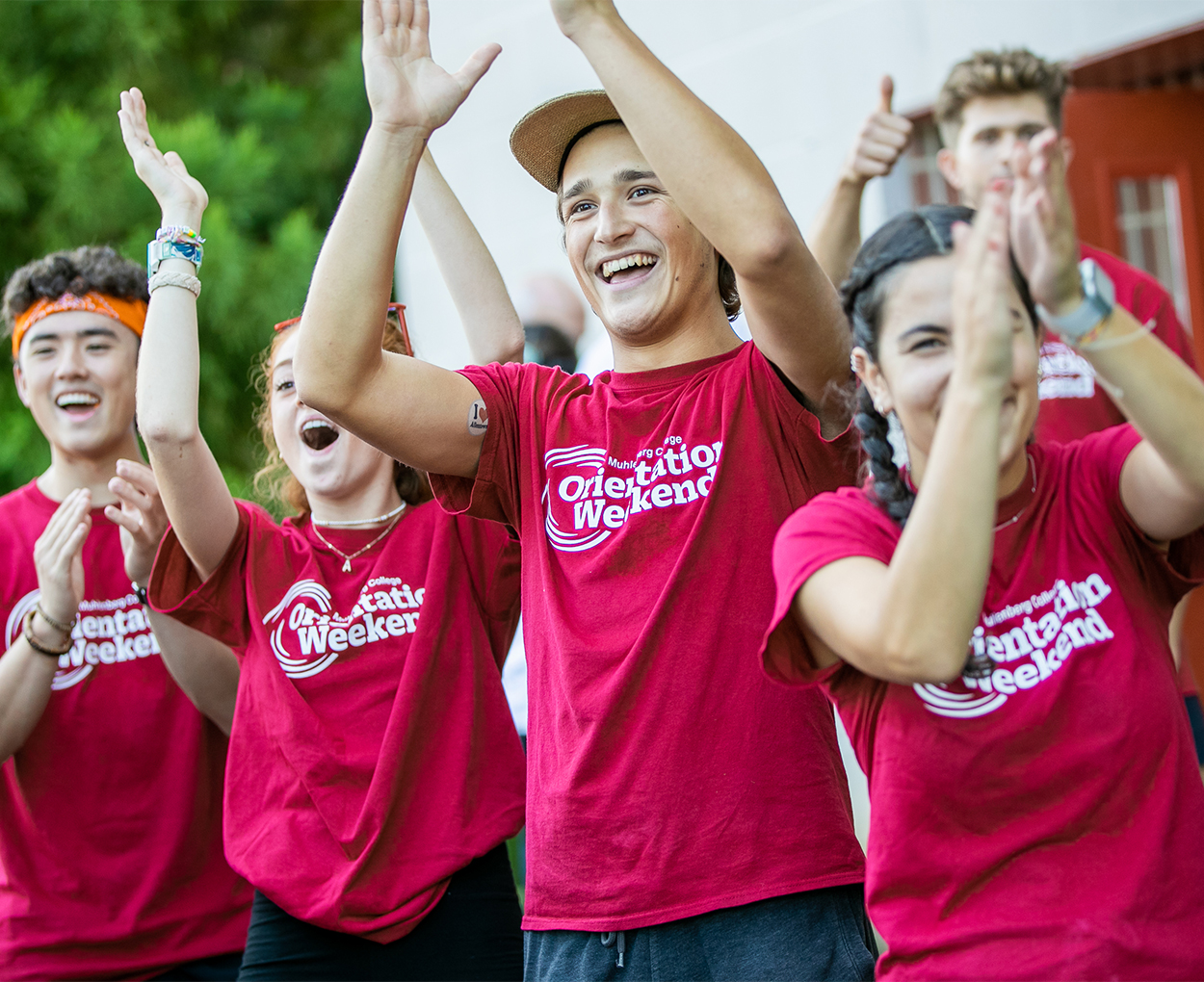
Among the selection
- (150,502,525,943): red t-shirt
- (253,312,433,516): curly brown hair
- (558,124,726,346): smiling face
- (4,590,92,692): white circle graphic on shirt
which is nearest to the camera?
(558,124,726,346): smiling face

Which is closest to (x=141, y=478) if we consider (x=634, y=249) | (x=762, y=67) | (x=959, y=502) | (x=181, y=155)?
(x=634, y=249)

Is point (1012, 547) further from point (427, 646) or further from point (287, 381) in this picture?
point (287, 381)

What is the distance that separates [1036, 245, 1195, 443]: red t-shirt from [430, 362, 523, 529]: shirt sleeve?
62.0 inches

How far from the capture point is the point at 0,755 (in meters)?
2.89

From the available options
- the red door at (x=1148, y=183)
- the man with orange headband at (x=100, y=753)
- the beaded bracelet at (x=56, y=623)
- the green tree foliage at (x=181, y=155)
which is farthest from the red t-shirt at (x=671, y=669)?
the green tree foliage at (x=181, y=155)

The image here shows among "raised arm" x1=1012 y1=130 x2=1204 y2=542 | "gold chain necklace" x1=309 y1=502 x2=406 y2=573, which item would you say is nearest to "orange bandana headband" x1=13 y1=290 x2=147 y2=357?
"gold chain necklace" x1=309 y1=502 x2=406 y2=573

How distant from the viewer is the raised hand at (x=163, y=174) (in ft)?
8.93

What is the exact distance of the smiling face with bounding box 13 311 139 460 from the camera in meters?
3.18

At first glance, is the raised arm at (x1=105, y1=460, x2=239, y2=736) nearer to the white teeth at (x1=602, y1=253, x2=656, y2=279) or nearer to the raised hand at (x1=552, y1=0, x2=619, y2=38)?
the white teeth at (x1=602, y1=253, x2=656, y2=279)

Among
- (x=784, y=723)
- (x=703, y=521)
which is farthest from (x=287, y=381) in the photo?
(x=784, y=723)

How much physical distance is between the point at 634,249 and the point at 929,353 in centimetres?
73

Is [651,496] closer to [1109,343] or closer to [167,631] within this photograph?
[1109,343]

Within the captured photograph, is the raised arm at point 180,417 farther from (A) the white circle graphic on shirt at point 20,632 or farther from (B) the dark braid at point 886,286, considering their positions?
→ (B) the dark braid at point 886,286

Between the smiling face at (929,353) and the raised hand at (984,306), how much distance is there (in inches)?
5.4
